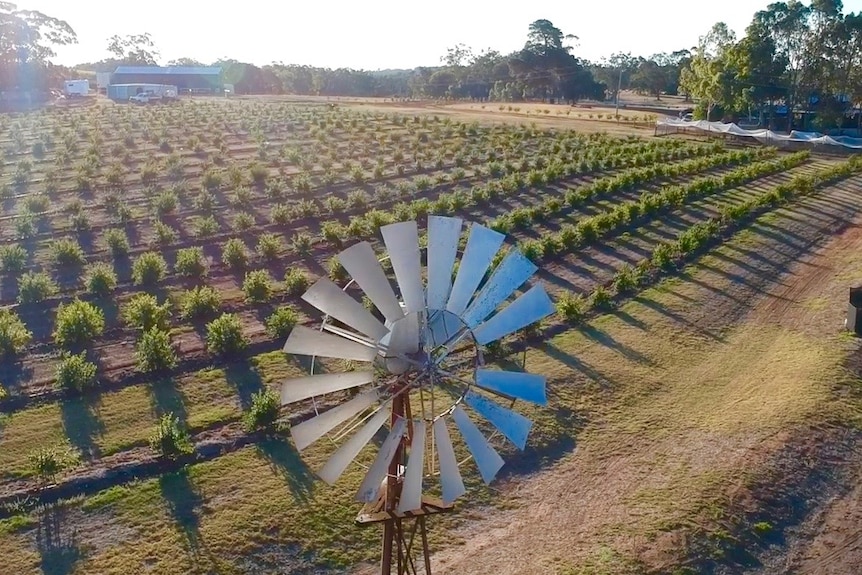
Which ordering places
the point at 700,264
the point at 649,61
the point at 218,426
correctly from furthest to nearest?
1. the point at 649,61
2. the point at 700,264
3. the point at 218,426

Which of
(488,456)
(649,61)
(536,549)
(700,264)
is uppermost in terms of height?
(649,61)

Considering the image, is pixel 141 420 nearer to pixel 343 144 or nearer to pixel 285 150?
pixel 285 150

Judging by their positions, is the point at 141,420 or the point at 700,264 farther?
the point at 700,264

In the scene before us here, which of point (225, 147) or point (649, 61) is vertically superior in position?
point (649, 61)

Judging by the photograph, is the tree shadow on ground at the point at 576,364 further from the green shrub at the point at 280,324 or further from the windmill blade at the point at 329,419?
the windmill blade at the point at 329,419

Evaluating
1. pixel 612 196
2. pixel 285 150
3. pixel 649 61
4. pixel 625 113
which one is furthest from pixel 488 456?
pixel 649 61

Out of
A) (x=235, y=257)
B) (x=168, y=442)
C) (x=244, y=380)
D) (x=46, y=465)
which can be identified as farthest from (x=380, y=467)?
(x=235, y=257)

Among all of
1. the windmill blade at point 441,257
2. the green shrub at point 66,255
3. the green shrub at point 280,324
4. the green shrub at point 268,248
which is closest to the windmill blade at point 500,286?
the windmill blade at point 441,257

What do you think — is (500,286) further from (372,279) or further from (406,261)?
(372,279)
